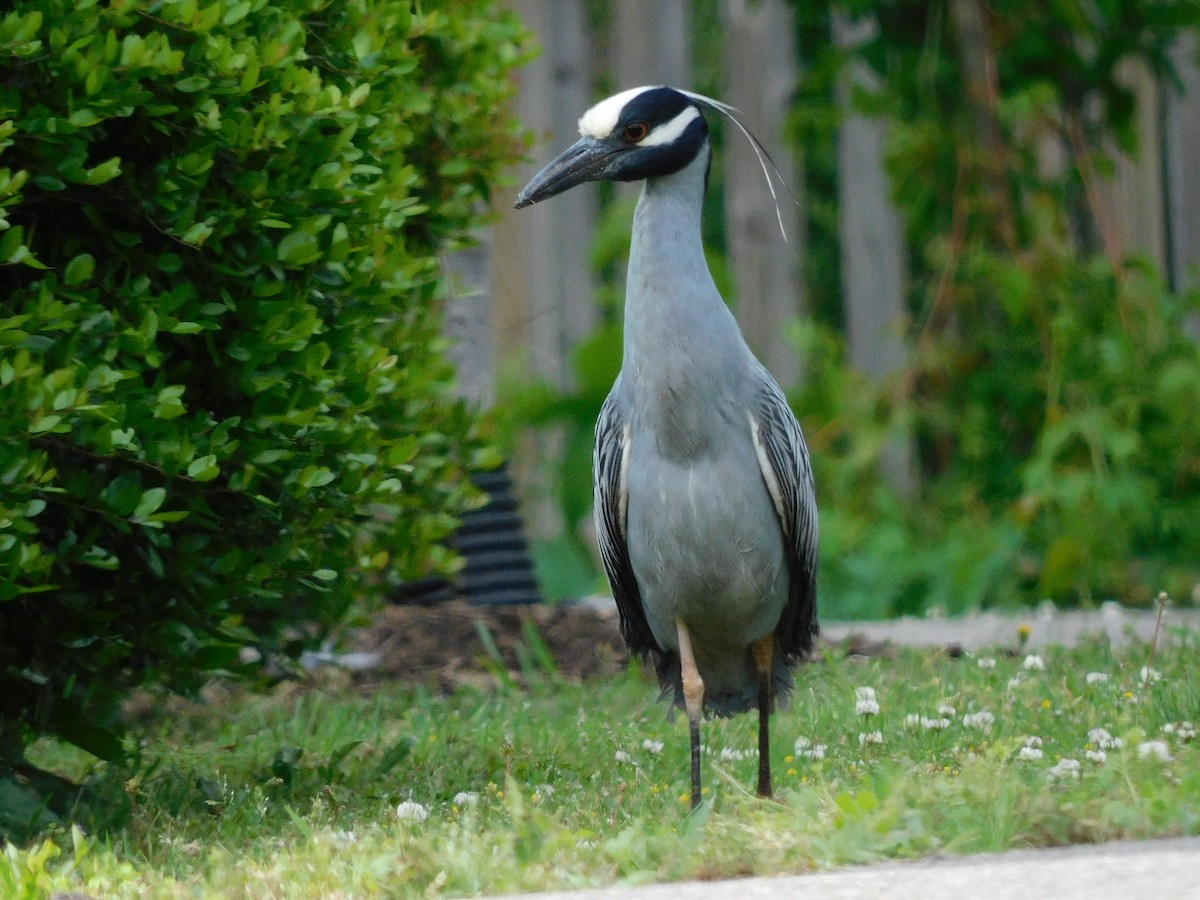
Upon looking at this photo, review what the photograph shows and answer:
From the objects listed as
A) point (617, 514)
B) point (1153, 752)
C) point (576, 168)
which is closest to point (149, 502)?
point (617, 514)

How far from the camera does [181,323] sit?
168 inches

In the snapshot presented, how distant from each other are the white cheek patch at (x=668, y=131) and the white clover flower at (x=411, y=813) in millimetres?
1865

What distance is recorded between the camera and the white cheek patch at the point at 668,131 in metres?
4.70

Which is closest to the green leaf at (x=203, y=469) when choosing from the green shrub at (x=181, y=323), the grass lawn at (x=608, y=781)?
the green shrub at (x=181, y=323)

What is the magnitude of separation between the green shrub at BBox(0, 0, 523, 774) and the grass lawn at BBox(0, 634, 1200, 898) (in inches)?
20.3

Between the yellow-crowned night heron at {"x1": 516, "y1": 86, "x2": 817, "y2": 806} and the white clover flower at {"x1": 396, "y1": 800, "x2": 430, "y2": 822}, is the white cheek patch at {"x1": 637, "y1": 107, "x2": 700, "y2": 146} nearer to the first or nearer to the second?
the yellow-crowned night heron at {"x1": 516, "y1": 86, "x2": 817, "y2": 806}

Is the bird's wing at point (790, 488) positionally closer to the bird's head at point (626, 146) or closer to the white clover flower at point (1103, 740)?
the bird's head at point (626, 146)

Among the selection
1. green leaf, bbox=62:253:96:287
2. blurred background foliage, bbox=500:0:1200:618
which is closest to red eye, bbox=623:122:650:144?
green leaf, bbox=62:253:96:287

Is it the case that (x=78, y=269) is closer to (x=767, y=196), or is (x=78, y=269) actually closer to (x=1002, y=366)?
(x=767, y=196)

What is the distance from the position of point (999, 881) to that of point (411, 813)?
1.65m

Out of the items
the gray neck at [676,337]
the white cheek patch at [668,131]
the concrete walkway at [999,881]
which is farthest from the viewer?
the white cheek patch at [668,131]

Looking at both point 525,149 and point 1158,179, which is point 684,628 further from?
point 1158,179

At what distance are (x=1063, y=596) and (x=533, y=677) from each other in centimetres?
329

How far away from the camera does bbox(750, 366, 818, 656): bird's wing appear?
4711 mm
